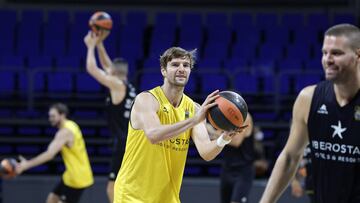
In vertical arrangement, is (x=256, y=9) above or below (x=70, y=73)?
above

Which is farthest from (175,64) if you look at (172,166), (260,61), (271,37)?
(271,37)

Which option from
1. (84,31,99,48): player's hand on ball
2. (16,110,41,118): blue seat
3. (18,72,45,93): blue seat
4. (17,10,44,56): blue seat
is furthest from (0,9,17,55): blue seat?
(84,31,99,48): player's hand on ball

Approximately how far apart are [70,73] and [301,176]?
5245 millimetres

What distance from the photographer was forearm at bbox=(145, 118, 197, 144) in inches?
156

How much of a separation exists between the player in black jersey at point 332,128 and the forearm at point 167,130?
0.76 m

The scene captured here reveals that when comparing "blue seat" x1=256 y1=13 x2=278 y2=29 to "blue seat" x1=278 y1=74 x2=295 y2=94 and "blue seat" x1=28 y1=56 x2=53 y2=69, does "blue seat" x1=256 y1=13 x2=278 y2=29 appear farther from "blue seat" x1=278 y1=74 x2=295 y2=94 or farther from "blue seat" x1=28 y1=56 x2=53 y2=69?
"blue seat" x1=28 y1=56 x2=53 y2=69

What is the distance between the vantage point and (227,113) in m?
3.93

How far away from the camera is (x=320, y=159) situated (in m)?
3.24

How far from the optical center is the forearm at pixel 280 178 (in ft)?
10.8

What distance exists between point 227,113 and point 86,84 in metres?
8.45

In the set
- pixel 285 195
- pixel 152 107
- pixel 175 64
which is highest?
pixel 175 64

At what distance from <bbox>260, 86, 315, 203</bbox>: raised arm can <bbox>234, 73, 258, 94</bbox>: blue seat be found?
28.4 feet

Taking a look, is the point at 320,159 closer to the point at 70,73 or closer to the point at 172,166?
the point at 172,166

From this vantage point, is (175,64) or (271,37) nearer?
(175,64)
